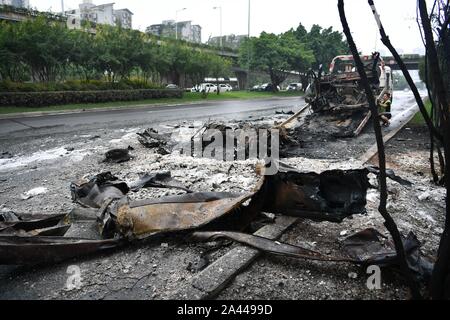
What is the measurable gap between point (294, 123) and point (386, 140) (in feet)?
8.44

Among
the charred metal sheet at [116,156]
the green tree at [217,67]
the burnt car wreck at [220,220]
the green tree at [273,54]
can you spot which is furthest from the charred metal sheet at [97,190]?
the green tree at [273,54]

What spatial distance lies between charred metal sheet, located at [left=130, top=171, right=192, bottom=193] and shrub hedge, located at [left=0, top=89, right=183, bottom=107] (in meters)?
15.8

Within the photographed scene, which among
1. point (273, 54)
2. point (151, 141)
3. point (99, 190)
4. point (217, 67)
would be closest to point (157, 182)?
point (99, 190)

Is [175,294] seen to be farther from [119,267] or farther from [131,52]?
[131,52]

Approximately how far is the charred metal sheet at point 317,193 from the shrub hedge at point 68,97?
17.9 metres

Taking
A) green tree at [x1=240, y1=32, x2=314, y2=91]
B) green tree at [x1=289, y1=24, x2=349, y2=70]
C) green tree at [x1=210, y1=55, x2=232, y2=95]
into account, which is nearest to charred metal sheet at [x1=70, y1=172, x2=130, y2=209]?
green tree at [x1=210, y1=55, x2=232, y2=95]

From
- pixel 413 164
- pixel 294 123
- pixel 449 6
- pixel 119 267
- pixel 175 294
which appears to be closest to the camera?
pixel 175 294

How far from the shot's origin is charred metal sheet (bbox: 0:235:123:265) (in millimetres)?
2617

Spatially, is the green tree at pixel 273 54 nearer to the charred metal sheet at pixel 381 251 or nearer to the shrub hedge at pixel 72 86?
the shrub hedge at pixel 72 86

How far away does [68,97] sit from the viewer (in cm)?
1912

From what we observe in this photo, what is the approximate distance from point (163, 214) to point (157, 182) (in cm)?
169

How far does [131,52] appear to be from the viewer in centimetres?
2350

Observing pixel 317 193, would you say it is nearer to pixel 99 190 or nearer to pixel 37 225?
pixel 99 190

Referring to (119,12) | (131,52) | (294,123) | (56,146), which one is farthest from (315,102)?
(119,12)
